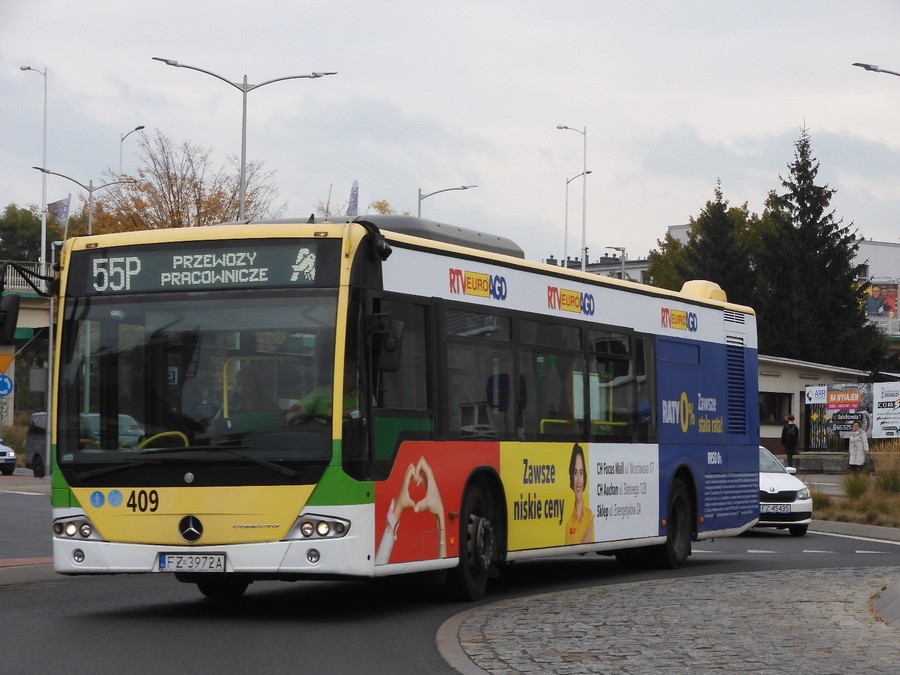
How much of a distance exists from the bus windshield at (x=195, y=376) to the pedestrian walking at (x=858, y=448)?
3313cm

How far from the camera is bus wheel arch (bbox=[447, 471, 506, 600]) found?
14344 mm

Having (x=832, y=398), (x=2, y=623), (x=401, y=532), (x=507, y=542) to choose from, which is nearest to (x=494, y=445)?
(x=507, y=542)

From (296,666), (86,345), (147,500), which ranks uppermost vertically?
(86,345)

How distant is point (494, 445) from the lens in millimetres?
15070

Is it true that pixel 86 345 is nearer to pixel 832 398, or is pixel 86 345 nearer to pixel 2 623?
pixel 2 623

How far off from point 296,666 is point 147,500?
3077 millimetres

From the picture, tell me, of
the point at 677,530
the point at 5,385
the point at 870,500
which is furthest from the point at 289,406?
the point at 5,385

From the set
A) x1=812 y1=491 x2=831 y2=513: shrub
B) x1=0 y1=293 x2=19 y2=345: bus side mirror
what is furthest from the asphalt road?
x1=812 y1=491 x2=831 y2=513: shrub

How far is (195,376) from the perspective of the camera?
12.9 meters

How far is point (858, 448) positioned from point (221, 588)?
107ft

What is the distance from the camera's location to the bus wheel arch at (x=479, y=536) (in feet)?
47.1

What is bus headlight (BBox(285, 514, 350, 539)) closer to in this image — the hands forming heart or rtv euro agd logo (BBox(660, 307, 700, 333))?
the hands forming heart

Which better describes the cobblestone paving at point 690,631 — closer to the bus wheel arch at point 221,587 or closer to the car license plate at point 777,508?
the bus wheel arch at point 221,587

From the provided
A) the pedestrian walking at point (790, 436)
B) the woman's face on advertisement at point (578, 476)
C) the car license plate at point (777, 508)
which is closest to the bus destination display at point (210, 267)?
the woman's face on advertisement at point (578, 476)
